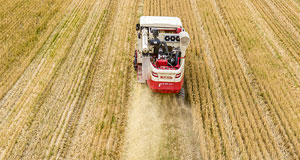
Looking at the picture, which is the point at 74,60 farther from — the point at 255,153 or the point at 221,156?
the point at 255,153

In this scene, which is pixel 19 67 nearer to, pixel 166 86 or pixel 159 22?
pixel 159 22

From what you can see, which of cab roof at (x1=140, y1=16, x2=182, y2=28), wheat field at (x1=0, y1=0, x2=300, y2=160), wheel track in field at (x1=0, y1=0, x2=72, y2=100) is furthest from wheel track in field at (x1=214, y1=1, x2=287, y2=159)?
wheel track in field at (x1=0, y1=0, x2=72, y2=100)

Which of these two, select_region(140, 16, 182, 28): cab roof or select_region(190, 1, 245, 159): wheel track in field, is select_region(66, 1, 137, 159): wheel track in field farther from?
select_region(190, 1, 245, 159): wheel track in field

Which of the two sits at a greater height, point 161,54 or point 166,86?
point 161,54

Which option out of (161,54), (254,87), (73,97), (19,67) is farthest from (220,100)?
(19,67)

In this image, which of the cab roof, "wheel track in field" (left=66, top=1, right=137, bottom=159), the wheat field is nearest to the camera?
"wheel track in field" (left=66, top=1, right=137, bottom=159)
